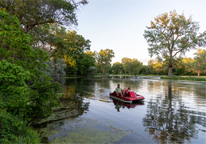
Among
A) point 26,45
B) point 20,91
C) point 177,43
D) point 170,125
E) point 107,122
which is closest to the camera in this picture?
point 20,91

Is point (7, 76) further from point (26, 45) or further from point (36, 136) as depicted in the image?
point (36, 136)

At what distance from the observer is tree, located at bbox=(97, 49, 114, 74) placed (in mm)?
103969

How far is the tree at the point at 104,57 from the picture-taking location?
104 meters

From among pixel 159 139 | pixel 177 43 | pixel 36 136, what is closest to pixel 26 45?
pixel 36 136

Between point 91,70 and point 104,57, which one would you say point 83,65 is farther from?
point 104,57

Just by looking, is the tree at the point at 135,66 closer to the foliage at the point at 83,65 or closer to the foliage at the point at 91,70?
the foliage at the point at 83,65

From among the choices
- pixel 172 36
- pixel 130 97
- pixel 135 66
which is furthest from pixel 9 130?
pixel 135 66

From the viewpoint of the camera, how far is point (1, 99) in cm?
435

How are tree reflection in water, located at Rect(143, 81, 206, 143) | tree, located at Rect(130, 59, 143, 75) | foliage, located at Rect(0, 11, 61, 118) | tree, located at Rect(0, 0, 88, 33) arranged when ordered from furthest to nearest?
1. tree, located at Rect(130, 59, 143, 75)
2. tree, located at Rect(0, 0, 88, 33)
3. tree reflection in water, located at Rect(143, 81, 206, 143)
4. foliage, located at Rect(0, 11, 61, 118)

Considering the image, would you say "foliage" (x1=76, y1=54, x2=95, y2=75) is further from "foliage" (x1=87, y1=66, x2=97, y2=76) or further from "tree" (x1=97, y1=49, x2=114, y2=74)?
"tree" (x1=97, y1=49, x2=114, y2=74)

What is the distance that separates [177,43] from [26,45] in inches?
1852

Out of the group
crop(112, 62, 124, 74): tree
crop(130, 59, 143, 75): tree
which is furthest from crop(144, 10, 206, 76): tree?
crop(112, 62, 124, 74): tree

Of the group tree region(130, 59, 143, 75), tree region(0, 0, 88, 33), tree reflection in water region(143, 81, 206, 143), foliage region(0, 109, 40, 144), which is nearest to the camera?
foliage region(0, 109, 40, 144)

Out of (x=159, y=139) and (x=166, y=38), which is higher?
(x=166, y=38)
